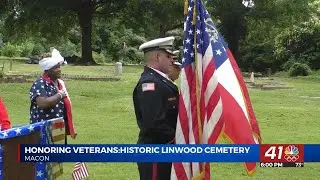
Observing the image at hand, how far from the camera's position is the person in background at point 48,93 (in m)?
6.18

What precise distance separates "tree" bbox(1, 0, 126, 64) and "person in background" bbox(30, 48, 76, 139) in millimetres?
28498

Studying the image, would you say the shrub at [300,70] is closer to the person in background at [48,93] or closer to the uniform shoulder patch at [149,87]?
the person in background at [48,93]

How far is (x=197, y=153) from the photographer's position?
14.1 feet

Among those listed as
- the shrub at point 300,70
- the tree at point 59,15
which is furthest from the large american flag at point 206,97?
the shrub at point 300,70

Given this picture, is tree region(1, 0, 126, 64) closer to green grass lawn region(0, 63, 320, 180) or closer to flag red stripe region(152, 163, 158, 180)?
green grass lawn region(0, 63, 320, 180)

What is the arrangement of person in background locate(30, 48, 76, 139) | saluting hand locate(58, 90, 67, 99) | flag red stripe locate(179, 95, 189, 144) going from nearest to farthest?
flag red stripe locate(179, 95, 189, 144) → person in background locate(30, 48, 76, 139) → saluting hand locate(58, 90, 67, 99)

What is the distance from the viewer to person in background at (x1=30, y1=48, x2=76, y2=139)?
6176 millimetres

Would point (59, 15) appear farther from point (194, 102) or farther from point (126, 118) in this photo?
point (194, 102)

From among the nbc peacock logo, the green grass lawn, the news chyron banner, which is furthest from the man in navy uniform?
the green grass lawn

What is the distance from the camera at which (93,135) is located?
1159 centimetres

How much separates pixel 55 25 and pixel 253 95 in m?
20.6

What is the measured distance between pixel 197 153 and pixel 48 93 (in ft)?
8.14

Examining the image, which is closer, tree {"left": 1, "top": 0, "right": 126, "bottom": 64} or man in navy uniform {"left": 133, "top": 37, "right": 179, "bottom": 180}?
man in navy uniform {"left": 133, "top": 37, "right": 179, "bottom": 180}

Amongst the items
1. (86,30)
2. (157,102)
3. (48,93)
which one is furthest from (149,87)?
(86,30)
